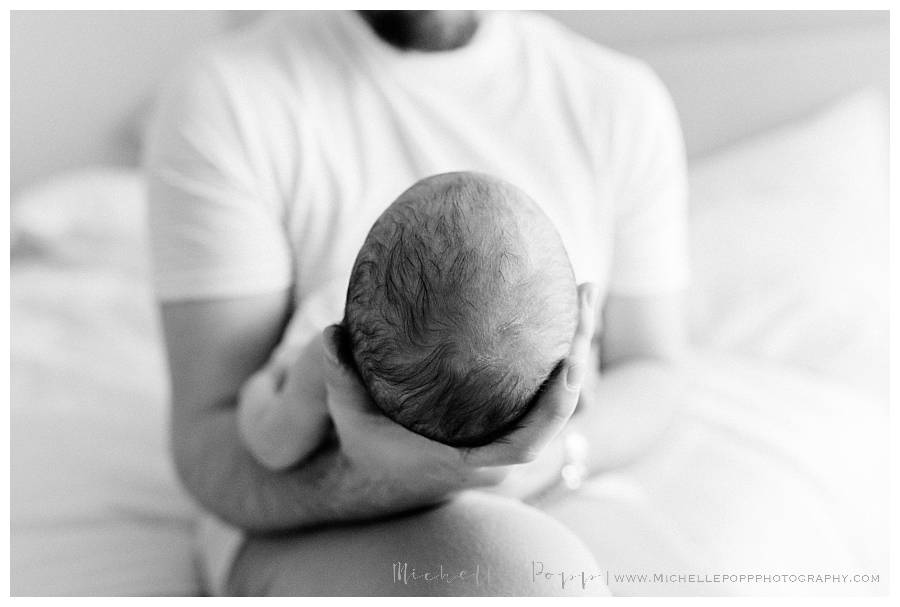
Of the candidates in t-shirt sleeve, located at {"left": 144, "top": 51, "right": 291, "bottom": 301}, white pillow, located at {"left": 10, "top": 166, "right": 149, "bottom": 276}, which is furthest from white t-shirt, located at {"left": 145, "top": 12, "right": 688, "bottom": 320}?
white pillow, located at {"left": 10, "top": 166, "right": 149, "bottom": 276}

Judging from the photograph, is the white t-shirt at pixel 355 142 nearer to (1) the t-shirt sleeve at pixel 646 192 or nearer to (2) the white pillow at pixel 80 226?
(1) the t-shirt sleeve at pixel 646 192

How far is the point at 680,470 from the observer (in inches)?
33.0

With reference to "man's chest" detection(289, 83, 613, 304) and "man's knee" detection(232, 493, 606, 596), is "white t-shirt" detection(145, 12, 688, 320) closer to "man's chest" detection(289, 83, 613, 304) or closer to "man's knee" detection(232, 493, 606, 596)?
"man's chest" detection(289, 83, 613, 304)

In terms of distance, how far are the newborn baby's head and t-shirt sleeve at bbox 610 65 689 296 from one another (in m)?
0.34

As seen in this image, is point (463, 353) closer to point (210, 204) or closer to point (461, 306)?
point (461, 306)

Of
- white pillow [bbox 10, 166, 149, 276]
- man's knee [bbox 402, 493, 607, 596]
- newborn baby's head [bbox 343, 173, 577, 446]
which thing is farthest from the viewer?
white pillow [bbox 10, 166, 149, 276]

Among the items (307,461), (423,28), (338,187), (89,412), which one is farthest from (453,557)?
(89,412)

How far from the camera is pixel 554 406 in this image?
1.59 feet

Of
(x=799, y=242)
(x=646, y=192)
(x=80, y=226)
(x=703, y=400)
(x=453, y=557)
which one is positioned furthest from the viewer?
(x=80, y=226)

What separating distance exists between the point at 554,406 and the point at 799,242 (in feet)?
2.85

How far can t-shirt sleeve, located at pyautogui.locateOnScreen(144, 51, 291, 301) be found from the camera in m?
0.72

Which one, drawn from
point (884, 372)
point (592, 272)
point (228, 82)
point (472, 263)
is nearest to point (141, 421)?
point (228, 82)

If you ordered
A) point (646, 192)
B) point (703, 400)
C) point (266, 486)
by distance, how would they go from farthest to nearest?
point (703, 400)
point (646, 192)
point (266, 486)

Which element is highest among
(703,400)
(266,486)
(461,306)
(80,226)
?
(461,306)
